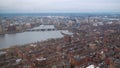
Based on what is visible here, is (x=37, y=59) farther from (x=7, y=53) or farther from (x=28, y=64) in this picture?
(x=7, y=53)

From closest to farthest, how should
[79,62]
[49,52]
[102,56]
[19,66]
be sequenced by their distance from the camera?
1. [19,66]
2. [79,62]
3. [102,56]
4. [49,52]

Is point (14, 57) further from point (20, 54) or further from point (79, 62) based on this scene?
point (79, 62)

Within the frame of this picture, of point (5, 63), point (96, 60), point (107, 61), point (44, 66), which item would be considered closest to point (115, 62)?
point (107, 61)

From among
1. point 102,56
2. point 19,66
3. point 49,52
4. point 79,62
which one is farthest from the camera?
point 49,52

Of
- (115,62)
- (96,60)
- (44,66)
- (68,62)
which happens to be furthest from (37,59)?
(115,62)

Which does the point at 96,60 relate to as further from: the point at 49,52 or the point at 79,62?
the point at 49,52

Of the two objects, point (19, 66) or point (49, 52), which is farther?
point (49, 52)

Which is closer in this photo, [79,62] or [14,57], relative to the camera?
[79,62]

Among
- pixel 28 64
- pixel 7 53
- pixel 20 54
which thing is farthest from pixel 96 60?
pixel 7 53
